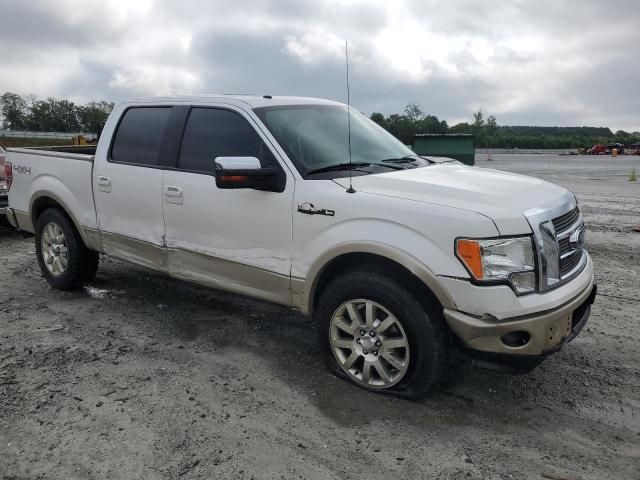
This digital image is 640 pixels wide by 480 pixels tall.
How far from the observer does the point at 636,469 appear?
111 inches

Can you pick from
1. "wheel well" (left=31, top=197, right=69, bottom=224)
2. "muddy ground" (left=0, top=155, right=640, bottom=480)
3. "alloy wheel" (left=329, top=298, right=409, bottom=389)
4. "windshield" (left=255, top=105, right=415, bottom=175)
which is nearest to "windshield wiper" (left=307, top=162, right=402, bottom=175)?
"windshield" (left=255, top=105, right=415, bottom=175)

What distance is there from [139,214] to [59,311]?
4.49ft

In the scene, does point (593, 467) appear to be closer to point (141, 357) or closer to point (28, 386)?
point (141, 357)

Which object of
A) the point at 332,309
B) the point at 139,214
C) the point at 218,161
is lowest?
the point at 332,309

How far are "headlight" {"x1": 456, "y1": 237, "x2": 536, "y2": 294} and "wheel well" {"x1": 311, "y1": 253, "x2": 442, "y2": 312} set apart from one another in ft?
1.17

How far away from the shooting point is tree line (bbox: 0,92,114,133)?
101 m

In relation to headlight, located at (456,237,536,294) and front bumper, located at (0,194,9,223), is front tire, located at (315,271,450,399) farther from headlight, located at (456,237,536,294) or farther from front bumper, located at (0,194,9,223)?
front bumper, located at (0,194,9,223)

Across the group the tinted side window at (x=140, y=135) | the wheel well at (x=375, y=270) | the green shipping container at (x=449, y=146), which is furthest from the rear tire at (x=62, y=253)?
the green shipping container at (x=449, y=146)

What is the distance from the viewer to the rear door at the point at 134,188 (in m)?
4.61

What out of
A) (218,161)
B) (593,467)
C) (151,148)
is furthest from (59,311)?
(593,467)

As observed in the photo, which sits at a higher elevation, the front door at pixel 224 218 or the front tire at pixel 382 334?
the front door at pixel 224 218

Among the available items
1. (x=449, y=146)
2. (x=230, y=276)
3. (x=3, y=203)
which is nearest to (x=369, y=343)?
(x=230, y=276)

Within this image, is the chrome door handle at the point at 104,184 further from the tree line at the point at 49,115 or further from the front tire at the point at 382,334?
the tree line at the point at 49,115

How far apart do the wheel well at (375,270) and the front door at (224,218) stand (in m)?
0.28
